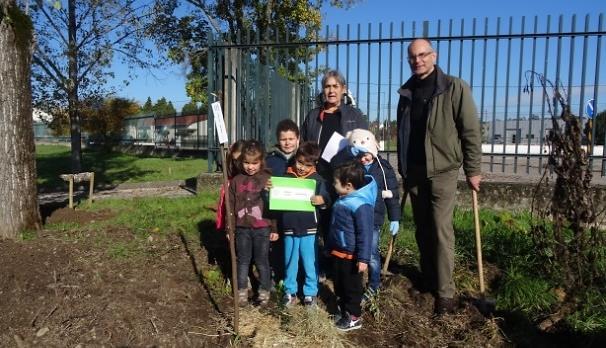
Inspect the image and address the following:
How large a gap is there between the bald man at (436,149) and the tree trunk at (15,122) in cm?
375

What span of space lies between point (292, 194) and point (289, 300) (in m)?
0.85

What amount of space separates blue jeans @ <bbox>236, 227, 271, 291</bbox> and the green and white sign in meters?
0.34

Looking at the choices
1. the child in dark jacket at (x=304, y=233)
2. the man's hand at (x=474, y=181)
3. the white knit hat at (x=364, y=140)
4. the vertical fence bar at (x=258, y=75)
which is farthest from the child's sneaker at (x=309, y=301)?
the vertical fence bar at (x=258, y=75)

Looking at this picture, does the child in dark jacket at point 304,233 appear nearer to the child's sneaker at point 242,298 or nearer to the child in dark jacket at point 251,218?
the child in dark jacket at point 251,218

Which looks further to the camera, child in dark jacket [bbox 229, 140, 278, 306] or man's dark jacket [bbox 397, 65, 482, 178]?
child in dark jacket [bbox 229, 140, 278, 306]

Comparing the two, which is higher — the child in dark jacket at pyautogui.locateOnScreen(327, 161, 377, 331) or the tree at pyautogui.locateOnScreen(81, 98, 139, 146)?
the tree at pyautogui.locateOnScreen(81, 98, 139, 146)

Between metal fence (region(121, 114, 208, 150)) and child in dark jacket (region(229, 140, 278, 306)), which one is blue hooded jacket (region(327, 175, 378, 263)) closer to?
child in dark jacket (region(229, 140, 278, 306))

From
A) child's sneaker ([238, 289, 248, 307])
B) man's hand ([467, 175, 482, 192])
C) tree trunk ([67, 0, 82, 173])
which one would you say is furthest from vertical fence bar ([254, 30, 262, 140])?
tree trunk ([67, 0, 82, 173])

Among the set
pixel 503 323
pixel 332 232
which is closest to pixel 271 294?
pixel 332 232

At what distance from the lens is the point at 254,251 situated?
4.05 meters

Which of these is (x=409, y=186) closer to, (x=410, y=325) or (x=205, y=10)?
(x=410, y=325)

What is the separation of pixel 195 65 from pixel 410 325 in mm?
20134

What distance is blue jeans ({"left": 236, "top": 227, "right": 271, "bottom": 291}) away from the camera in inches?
157

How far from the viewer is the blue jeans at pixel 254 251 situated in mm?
3982
